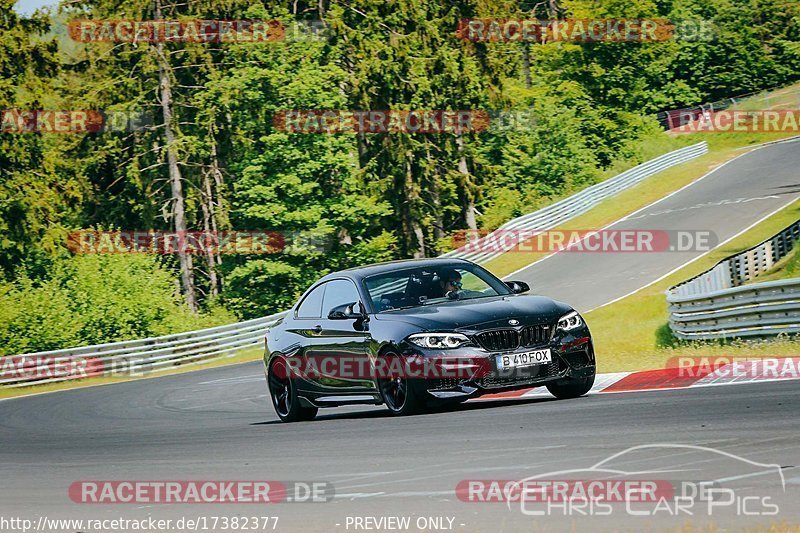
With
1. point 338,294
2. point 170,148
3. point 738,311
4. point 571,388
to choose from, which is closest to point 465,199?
point 170,148

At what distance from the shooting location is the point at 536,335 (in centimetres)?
1116

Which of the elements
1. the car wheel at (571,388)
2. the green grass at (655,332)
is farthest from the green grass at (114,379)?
the car wheel at (571,388)

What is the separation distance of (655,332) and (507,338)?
13919 millimetres

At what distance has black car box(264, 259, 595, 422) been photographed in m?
11.0

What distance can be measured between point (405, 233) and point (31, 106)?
58.3 feet

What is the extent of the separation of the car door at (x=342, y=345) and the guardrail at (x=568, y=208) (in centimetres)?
3020

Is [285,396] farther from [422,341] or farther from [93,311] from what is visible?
[93,311]

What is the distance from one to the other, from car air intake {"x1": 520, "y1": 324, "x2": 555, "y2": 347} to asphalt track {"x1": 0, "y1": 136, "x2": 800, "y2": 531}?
62 centimetres

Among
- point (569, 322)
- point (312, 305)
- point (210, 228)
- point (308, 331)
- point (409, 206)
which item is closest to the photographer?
point (569, 322)

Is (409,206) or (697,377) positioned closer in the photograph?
(697,377)

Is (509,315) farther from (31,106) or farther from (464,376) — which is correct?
(31,106)

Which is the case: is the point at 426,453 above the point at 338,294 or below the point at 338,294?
below

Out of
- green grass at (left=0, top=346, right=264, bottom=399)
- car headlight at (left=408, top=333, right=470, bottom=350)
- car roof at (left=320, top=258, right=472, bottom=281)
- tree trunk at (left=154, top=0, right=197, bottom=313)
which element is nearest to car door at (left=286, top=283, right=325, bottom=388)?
car roof at (left=320, top=258, right=472, bottom=281)

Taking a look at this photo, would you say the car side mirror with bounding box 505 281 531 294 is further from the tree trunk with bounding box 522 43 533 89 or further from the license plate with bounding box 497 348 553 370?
the tree trunk with bounding box 522 43 533 89
